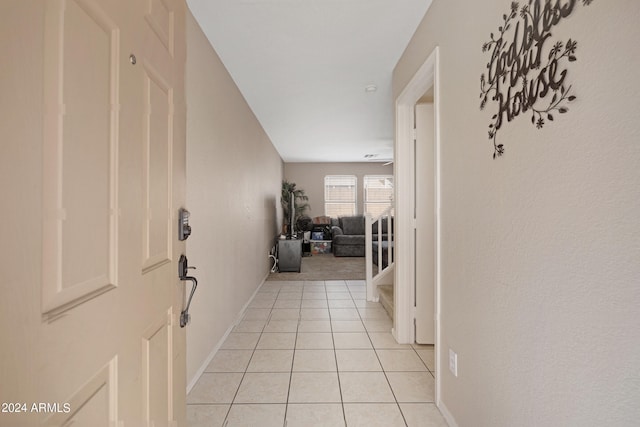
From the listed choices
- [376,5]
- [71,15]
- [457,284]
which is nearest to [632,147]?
[457,284]

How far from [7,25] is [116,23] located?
31 cm

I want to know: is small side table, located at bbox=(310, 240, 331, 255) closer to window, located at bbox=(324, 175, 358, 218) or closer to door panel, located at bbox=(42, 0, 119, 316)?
window, located at bbox=(324, 175, 358, 218)

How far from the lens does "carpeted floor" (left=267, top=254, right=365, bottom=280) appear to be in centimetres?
517

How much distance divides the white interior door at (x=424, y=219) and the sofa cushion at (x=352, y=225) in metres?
5.18

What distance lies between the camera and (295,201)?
8016mm

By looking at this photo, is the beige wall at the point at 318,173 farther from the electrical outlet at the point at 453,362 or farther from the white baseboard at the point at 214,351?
the electrical outlet at the point at 453,362

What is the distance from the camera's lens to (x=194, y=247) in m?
2.01

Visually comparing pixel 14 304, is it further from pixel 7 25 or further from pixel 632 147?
pixel 632 147

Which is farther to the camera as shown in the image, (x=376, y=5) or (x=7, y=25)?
(x=376, y=5)

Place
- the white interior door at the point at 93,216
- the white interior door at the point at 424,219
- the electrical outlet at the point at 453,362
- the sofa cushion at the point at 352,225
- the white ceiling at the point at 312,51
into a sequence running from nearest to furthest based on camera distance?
the white interior door at the point at 93,216, the electrical outlet at the point at 453,362, the white ceiling at the point at 312,51, the white interior door at the point at 424,219, the sofa cushion at the point at 352,225

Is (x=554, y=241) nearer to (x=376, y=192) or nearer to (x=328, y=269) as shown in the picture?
(x=328, y=269)

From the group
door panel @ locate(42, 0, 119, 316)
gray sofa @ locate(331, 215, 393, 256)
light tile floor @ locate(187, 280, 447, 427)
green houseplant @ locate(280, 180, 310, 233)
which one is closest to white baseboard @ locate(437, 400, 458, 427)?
light tile floor @ locate(187, 280, 447, 427)

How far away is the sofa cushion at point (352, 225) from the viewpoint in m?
7.82

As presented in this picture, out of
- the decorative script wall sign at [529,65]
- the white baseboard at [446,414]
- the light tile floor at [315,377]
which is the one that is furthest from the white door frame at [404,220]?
the decorative script wall sign at [529,65]
